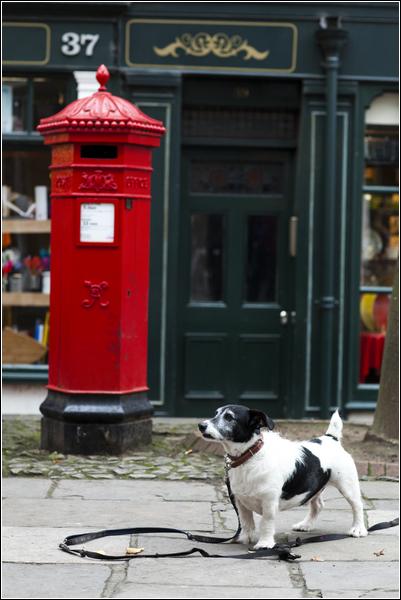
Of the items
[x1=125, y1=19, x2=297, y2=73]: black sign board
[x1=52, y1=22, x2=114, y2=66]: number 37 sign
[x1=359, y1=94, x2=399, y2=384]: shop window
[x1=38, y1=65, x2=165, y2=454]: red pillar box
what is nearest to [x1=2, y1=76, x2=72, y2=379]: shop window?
[x1=52, y1=22, x2=114, y2=66]: number 37 sign

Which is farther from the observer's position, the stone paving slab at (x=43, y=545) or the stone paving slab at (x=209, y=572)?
the stone paving slab at (x=43, y=545)

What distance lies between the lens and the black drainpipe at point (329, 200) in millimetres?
11758

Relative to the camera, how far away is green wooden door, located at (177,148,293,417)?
1226 cm

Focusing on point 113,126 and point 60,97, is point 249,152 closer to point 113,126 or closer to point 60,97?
point 60,97

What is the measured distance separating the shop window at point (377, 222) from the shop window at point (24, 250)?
3091 millimetres

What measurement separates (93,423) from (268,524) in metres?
3.15

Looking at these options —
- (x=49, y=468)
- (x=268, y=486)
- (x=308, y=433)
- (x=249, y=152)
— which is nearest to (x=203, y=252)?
(x=249, y=152)

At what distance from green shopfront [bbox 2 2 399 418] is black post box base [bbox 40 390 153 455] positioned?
Answer: 2.42 metres

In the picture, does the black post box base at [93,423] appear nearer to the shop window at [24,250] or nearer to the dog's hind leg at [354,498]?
the shop window at [24,250]

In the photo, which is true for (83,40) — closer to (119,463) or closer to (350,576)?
(119,463)

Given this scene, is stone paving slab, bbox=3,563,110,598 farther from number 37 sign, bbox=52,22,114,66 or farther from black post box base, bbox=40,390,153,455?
number 37 sign, bbox=52,22,114,66

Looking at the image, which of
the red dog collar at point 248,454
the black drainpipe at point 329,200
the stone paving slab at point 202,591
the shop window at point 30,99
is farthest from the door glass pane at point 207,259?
the stone paving slab at point 202,591

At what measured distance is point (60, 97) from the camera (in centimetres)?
1208

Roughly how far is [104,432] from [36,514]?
6.46ft
